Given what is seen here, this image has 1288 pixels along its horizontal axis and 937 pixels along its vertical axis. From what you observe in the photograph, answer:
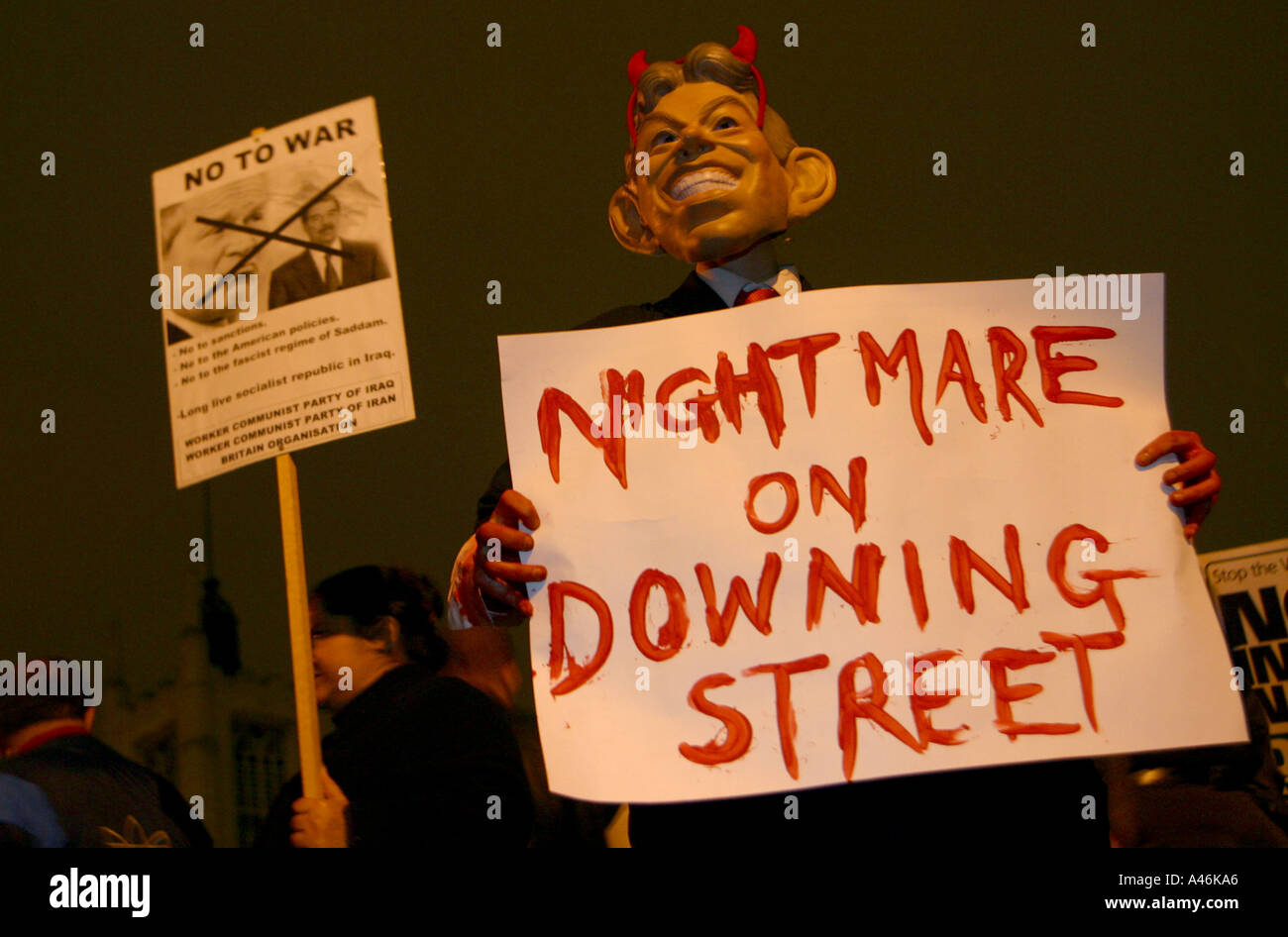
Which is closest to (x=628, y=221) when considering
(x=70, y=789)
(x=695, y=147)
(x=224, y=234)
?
(x=695, y=147)

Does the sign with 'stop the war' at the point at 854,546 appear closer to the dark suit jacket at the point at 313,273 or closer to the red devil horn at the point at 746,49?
the dark suit jacket at the point at 313,273

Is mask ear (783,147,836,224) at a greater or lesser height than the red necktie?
greater

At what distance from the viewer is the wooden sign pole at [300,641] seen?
1.77 m

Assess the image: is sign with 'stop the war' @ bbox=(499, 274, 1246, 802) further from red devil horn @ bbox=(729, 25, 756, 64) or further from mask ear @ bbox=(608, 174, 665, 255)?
red devil horn @ bbox=(729, 25, 756, 64)

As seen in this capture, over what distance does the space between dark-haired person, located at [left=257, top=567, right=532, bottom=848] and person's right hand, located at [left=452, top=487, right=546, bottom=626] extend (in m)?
0.46

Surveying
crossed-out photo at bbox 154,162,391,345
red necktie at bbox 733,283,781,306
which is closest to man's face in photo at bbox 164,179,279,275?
crossed-out photo at bbox 154,162,391,345

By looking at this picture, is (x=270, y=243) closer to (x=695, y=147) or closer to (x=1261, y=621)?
(x=695, y=147)

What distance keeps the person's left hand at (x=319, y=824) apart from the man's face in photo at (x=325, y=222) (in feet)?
2.71

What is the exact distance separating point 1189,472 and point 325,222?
4.28ft

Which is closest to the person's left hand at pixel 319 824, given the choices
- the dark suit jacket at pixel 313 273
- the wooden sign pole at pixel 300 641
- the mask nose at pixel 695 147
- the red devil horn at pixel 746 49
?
the wooden sign pole at pixel 300 641

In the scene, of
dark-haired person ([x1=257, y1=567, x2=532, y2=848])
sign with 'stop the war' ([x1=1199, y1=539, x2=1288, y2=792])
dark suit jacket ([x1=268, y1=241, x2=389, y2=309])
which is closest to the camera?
dark suit jacket ([x1=268, y1=241, x2=389, y2=309])

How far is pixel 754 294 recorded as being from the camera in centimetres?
186

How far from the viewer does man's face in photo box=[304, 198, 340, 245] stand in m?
1.89
